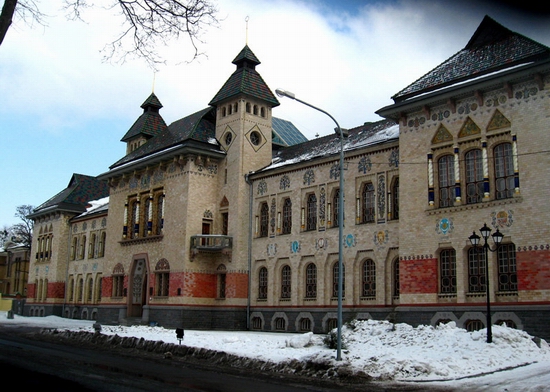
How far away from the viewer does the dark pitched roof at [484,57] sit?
24078 mm

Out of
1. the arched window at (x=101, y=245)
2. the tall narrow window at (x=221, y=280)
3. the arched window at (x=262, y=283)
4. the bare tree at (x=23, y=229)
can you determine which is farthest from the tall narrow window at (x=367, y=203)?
the bare tree at (x=23, y=229)

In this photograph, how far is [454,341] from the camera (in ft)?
61.5

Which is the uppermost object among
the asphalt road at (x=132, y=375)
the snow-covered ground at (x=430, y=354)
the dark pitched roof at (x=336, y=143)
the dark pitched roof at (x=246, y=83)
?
the dark pitched roof at (x=246, y=83)

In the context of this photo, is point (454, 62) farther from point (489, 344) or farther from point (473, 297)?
point (489, 344)

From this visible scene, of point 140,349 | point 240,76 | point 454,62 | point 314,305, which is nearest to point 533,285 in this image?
point 454,62

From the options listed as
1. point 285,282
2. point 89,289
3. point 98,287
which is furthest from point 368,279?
point 89,289

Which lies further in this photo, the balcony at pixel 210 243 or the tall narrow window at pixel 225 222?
the tall narrow window at pixel 225 222

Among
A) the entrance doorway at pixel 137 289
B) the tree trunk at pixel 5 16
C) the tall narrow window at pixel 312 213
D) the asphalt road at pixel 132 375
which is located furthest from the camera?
the entrance doorway at pixel 137 289

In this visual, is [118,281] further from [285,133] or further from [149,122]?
[285,133]

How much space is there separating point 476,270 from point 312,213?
11.3m

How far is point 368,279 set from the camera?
1192 inches

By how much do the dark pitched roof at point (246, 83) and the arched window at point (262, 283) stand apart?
11.1 m

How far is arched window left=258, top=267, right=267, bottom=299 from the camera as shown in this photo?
3581 centimetres

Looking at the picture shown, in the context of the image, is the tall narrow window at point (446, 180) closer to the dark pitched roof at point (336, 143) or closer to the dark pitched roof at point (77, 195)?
the dark pitched roof at point (336, 143)
